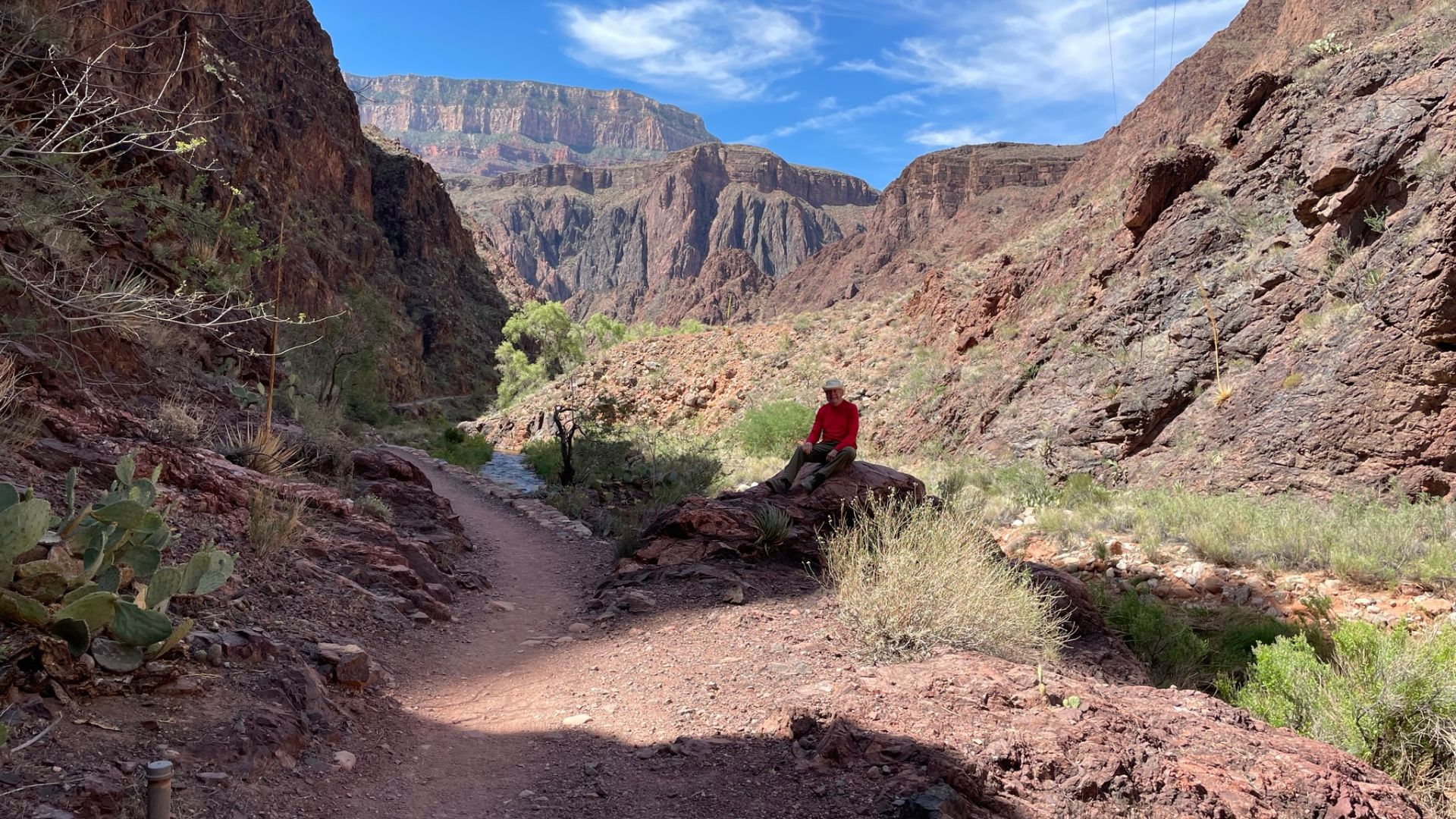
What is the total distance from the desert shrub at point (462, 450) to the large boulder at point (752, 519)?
421 inches

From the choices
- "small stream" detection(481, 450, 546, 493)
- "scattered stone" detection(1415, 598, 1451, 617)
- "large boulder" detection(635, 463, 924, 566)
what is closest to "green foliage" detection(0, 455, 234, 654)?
"large boulder" detection(635, 463, 924, 566)

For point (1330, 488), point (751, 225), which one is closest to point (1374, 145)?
point (1330, 488)

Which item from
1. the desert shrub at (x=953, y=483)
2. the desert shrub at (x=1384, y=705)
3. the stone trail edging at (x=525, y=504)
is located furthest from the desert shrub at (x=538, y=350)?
the desert shrub at (x=1384, y=705)

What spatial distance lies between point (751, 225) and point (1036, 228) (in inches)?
4231

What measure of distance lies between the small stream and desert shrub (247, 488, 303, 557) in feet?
25.6

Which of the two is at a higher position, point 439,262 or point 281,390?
point 439,262

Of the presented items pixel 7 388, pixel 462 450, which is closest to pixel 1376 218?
pixel 7 388

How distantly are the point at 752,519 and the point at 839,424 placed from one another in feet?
4.30

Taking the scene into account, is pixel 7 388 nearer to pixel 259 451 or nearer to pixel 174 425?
pixel 174 425

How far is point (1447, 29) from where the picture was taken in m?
11.8

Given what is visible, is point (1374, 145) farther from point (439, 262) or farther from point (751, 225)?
point (751, 225)

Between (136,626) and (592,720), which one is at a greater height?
(136,626)

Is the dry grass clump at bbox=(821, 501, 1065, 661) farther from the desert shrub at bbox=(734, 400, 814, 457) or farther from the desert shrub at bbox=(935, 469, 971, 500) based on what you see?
the desert shrub at bbox=(734, 400, 814, 457)

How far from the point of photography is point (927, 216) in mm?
75688
